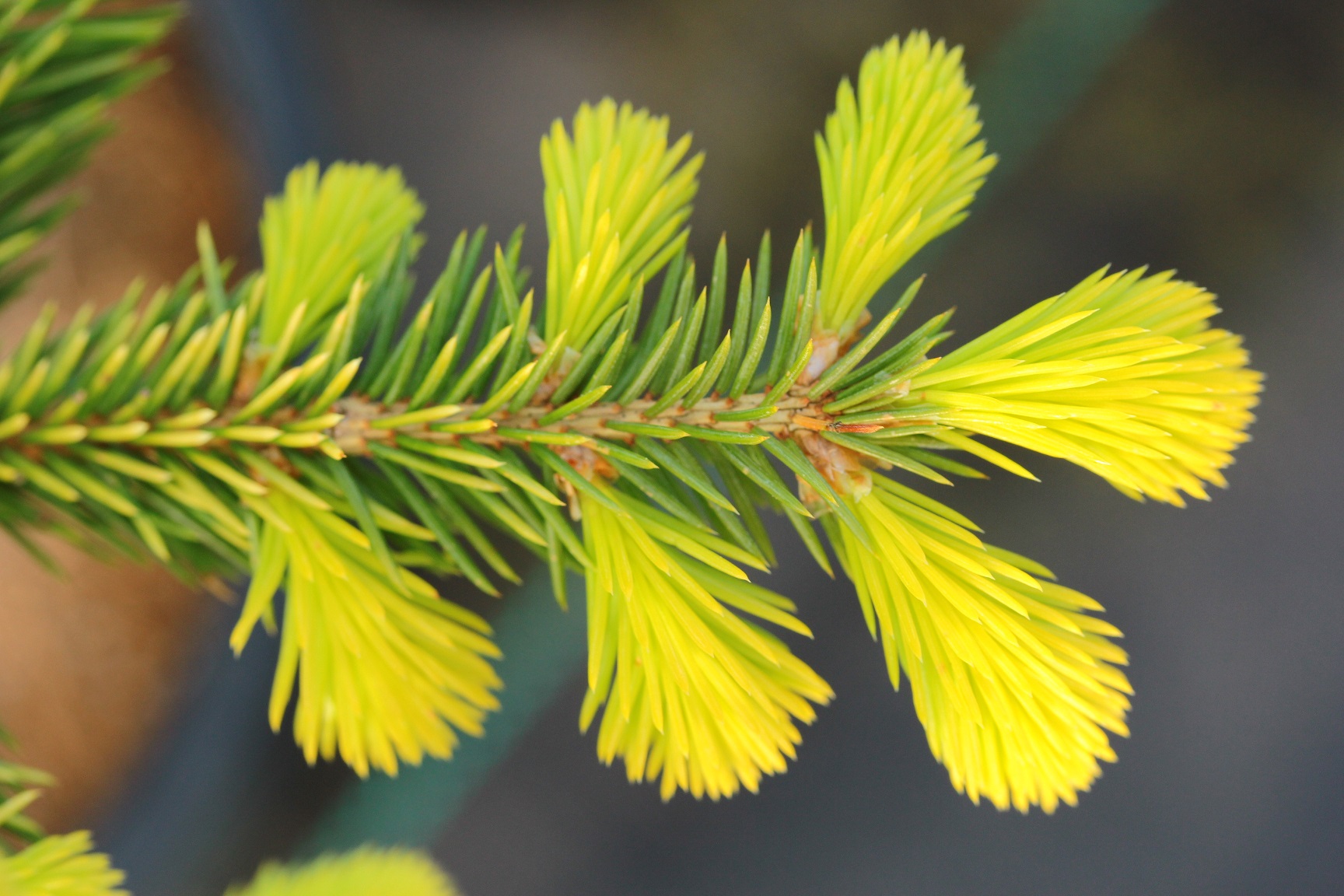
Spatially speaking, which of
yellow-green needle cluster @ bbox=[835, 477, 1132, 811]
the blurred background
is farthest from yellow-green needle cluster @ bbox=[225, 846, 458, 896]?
the blurred background

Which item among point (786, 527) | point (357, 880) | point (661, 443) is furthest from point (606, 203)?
point (786, 527)

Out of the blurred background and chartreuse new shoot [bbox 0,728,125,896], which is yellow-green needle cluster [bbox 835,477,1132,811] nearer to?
chartreuse new shoot [bbox 0,728,125,896]

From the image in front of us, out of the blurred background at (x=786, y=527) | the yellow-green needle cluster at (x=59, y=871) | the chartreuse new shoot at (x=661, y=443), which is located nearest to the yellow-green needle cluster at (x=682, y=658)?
the chartreuse new shoot at (x=661, y=443)

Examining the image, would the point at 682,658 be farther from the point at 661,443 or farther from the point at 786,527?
the point at 786,527

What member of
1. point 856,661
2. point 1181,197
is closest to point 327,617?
point 856,661

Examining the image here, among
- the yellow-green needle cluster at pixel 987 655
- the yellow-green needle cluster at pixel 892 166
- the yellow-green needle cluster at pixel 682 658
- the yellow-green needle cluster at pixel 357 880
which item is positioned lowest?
the yellow-green needle cluster at pixel 357 880

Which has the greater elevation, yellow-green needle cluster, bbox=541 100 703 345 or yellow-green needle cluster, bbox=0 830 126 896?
yellow-green needle cluster, bbox=541 100 703 345

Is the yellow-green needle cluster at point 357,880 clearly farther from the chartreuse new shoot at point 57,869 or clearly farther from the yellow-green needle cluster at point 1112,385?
the yellow-green needle cluster at point 1112,385
